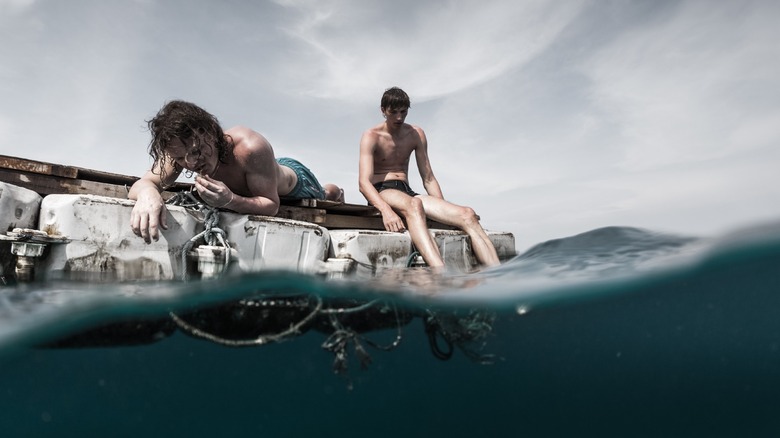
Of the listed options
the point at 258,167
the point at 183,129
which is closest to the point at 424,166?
the point at 258,167

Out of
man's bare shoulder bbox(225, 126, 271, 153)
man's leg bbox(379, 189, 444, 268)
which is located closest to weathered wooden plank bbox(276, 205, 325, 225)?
man's bare shoulder bbox(225, 126, 271, 153)

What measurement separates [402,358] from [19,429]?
2.85 meters

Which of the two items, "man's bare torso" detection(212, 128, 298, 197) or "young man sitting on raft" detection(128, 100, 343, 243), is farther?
"man's bare torso" detection(212, 128, 298, 197)

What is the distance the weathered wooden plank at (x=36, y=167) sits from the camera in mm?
5019

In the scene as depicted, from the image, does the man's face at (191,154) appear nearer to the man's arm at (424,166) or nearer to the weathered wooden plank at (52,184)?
the weathered wooden plank at (52,184)

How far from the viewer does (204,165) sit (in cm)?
528

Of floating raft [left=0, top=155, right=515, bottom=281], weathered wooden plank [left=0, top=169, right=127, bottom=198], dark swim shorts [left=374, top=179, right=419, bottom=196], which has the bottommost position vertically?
floating raft [left=0, top=155, right=515, bottom=281]

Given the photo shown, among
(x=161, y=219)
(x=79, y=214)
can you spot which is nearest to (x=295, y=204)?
(x=161, y=219)

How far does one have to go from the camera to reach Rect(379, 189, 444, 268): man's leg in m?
5.90

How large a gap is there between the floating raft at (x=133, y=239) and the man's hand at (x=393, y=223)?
0.35ft

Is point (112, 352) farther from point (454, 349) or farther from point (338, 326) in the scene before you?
point (454, 349)

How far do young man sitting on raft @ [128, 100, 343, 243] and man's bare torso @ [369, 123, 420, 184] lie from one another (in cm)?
200

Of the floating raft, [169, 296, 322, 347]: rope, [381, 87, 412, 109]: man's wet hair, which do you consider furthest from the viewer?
[381, 87, 412, 109]: man's wet hair

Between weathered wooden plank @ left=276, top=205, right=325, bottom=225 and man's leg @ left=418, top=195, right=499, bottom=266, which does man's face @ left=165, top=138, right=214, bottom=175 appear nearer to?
weathered wooden plank @ left=276, top=205, right=325, bottom=225
